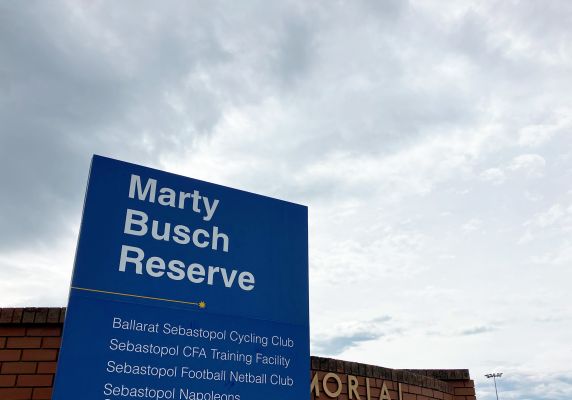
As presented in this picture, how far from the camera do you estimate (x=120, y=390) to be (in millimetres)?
3789

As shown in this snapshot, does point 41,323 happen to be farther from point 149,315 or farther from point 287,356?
point 287,356

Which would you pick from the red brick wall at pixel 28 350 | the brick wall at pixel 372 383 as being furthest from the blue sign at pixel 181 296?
the brick wall at pixel 372 383

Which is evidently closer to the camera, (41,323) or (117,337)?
(117,337)

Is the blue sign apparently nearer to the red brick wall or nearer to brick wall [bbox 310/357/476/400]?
the red brick wall

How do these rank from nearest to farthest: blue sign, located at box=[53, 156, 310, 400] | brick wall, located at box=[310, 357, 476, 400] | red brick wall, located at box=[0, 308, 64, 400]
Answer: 1. blue sign, located at box=[53, 156, 310, 400]
2. red brick wall, located at box=[0, 308, 64, 400]
3. brick wall, located at box=[310, 357, 476, 400]

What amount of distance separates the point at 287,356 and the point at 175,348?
0.99m

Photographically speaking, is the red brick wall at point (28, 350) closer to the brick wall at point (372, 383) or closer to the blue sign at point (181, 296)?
the blue sign at point (181, 296)

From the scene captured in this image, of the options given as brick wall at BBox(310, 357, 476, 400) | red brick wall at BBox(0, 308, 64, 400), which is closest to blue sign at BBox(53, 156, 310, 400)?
red brick wall at BBox(0, 308, 64, 400)

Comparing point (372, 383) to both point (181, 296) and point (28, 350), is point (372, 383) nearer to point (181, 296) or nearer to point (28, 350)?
point (181, 296)

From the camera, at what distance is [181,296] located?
14.1ft

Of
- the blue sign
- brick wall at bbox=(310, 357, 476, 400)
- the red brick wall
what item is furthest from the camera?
brick wall at bbox=(310, 357, 476, 400)

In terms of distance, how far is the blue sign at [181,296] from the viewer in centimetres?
386

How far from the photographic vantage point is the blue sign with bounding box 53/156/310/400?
3.86 meters

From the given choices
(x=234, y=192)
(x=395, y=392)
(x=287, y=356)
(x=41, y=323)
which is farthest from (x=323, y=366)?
(x=41, y=323)
